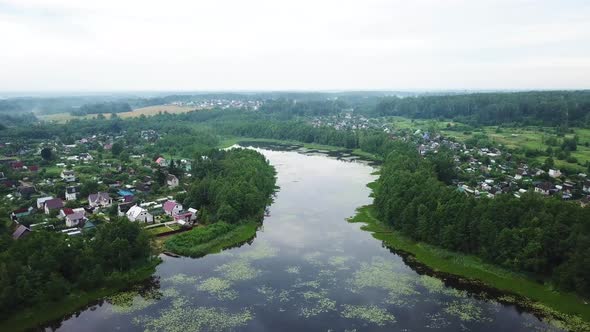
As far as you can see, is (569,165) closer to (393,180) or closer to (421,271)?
(393,180)

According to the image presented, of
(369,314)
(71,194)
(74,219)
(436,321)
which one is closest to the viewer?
(436,321)

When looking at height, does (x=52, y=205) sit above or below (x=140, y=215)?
above

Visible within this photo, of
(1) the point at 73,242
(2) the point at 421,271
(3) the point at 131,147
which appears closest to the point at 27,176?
(3) the point at 131,147

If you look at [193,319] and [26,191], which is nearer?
[193,319]

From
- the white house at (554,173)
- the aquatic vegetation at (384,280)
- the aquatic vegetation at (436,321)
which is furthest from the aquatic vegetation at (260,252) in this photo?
the white house at (554,173)

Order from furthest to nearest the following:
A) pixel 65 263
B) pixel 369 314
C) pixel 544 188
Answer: pixel 544 188 → pixel 65 263 → pixel 369 314

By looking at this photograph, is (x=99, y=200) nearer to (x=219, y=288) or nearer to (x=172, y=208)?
(x=172, y=208)

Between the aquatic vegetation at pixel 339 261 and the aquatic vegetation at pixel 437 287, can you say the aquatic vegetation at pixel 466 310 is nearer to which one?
the aquatic vegetation at pixel 437 287

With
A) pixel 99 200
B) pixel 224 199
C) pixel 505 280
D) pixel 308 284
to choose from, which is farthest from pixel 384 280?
pixel 99 200
